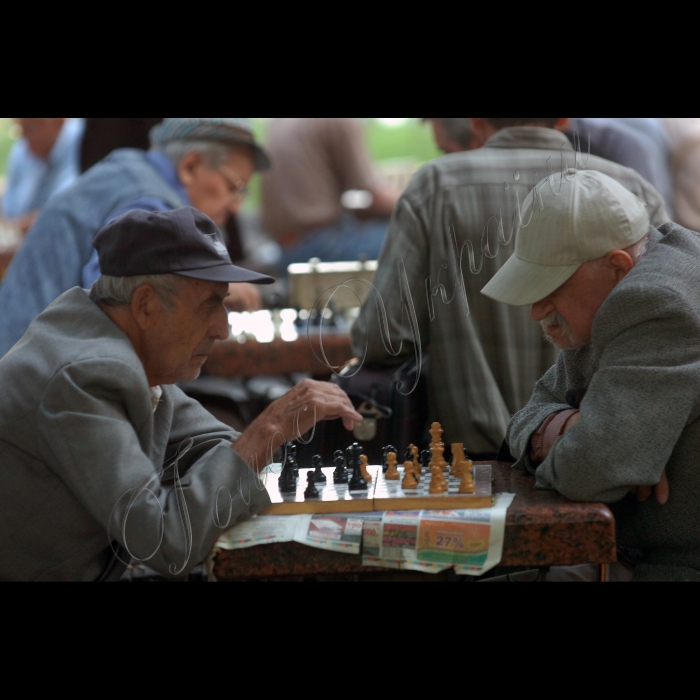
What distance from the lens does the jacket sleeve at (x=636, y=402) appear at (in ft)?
6.33

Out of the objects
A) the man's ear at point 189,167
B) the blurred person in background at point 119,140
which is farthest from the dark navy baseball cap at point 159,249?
the blurred person in background at point 119,140

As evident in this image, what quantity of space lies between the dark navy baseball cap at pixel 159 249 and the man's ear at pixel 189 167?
2219 mm

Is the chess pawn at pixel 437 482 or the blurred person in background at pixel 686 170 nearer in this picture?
the chess pawn at pixel 437 482

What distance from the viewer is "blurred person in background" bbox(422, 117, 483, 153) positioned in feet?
12.3

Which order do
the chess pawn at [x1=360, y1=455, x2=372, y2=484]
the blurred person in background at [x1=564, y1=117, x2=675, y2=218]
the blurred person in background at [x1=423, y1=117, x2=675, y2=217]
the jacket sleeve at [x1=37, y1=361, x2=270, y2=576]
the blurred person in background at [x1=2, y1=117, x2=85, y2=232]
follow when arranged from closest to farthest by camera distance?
the jacket sleeve at [x1=37, y1=361, x2=270, y2=576] < the chess pawn at [x1=360, y1=455, x2=372, y2=484] < the blurred person in background at [x1=423, y1=117, x2=675, y2=217] < the blurred person in background at [x1=564, y1=117, x2=675, y2=218] < the blurred person in background at [x1=2, y1=117, x2=85, y2=232]

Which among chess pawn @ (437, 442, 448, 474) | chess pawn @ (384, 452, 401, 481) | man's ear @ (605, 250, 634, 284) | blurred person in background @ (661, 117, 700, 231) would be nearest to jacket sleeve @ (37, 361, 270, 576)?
chess pawn @ (384, 452, 401, 481)

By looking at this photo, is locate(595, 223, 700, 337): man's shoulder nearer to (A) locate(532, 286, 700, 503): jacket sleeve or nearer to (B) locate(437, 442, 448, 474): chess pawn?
(A) locate(532, 286, 700, 503): jacket sleeve

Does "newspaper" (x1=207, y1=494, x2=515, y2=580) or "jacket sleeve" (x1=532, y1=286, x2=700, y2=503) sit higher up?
"jacket sleeve" (x1=532, y1=286, x2=700, y2=503)

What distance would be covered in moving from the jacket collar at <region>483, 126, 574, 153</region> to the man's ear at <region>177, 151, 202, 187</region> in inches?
68.1

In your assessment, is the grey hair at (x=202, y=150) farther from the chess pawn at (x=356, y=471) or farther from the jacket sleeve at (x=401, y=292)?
the chess pawn at (x=356, y=471)

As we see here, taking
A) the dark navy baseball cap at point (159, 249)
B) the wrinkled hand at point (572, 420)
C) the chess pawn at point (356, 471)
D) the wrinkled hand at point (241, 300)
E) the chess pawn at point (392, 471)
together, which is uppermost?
the dark navy baseball cap at point (159, 249)

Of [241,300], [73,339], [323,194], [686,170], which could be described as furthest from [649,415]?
[323,194]

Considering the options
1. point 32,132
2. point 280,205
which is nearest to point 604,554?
point 280,205

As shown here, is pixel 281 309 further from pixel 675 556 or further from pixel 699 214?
pixel 675 556
